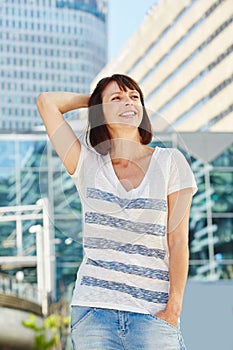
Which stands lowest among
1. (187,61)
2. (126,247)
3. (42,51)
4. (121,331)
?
(121,331)

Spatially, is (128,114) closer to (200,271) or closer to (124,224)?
(124,224)

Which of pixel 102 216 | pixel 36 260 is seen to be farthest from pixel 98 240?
pixel 36 260

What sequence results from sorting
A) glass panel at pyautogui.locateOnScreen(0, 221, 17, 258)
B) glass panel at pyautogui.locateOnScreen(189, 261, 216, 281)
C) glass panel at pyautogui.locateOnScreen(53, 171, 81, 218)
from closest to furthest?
glass panel at pyautogui.locateOnScreen(53, 171, 81, 218) → glass panel at pyautogui.locateOnScreen(0, 221, 17, 258) → glass panel at pyautogui.locateOnScreen(189, 261, 216, 281)

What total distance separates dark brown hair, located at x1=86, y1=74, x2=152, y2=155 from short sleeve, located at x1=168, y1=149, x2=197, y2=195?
5cm

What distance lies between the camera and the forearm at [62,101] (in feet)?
4.17

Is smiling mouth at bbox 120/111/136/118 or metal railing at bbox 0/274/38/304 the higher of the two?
smiling mouth at bbox 120/111/136/118

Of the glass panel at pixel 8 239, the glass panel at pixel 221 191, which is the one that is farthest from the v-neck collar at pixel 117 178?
the glass panel at pixel 221 191

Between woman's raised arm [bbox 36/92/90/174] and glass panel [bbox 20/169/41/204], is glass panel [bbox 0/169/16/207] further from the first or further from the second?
woman's raised arm [bbox 36/92/90/174]

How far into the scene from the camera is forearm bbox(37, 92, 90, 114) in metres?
1.27

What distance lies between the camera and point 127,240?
1142 millimetres

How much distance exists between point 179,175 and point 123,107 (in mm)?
118

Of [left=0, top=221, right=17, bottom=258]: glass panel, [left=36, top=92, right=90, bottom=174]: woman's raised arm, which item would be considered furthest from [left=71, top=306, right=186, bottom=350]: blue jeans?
[left=0, top=221, right=17, bottom=258]: glass panel

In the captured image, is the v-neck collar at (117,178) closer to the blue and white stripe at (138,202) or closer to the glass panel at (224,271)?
the blue and white stripe at (138,202)

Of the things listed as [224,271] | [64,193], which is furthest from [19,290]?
[64,193]
